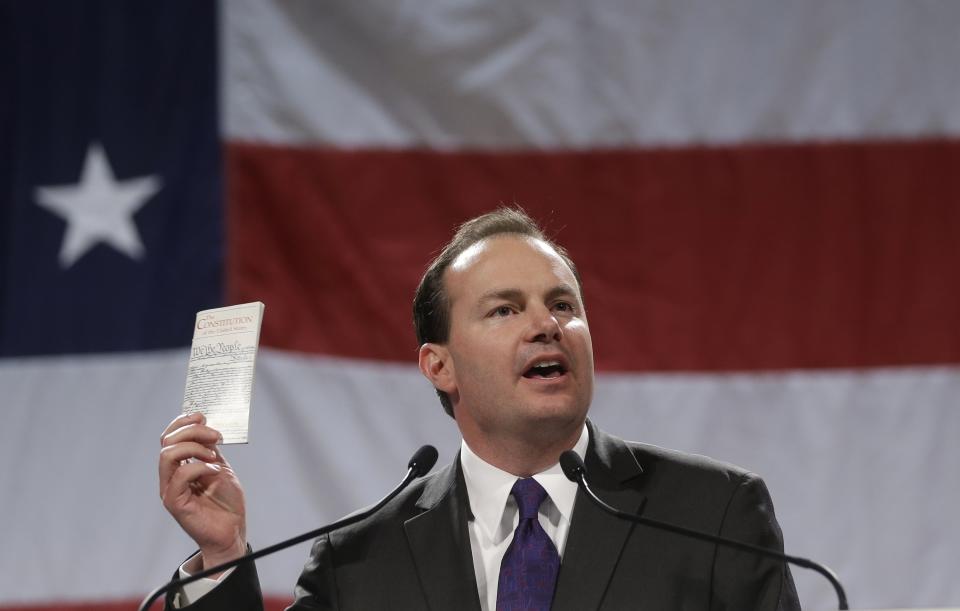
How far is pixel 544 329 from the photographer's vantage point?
1.80 metres

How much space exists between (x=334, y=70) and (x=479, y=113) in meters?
0.40

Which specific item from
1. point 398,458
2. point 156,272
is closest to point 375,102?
point 156,272

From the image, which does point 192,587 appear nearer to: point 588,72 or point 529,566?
point 529,566

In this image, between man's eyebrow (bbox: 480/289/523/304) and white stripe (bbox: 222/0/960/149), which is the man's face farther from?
white stripe (bbox: 222/0/960/149)

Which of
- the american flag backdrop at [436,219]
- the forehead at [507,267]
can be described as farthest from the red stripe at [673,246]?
the forehead at [507,267]

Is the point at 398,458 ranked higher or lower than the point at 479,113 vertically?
lower

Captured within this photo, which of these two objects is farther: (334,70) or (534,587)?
(334,70)

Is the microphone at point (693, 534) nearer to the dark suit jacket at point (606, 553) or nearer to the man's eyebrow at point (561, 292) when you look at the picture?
the dark suit jacket at point (606, 553)

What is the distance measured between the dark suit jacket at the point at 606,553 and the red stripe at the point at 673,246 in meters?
1.26

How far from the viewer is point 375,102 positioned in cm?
318

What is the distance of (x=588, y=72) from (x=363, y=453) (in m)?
1.17

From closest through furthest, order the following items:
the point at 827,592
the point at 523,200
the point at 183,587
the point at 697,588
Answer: the point at 697,588
the point at 183,587
the point at 827,592
the point at 523,200

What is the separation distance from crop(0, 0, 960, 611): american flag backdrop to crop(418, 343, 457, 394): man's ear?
3.48 ft

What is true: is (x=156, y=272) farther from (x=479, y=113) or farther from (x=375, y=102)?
(x=479, y=113)
